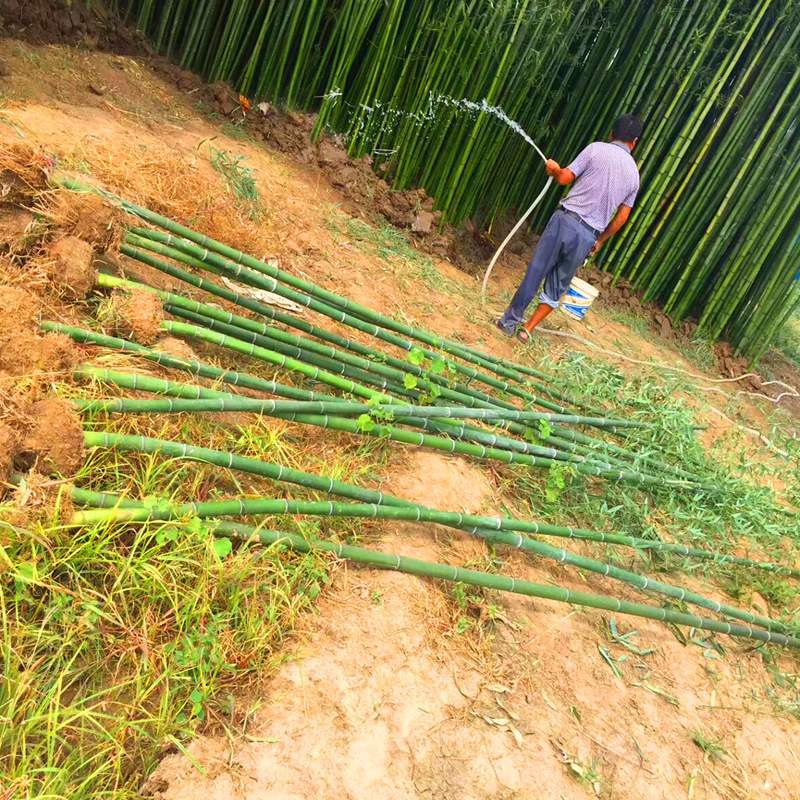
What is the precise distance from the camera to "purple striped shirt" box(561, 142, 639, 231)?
4.20m

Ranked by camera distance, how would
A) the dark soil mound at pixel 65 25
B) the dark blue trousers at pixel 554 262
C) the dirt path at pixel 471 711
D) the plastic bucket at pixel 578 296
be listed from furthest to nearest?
the plastic bucket at pixel 578 296 → the dark blue trousers at pixel 554 262 → the dark soil mound at pixel 65 25 → the dirt path at pixel 471 711

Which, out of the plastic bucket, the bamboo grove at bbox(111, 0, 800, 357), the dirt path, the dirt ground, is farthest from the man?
the dirt path

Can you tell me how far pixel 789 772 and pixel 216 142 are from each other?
4400 mm

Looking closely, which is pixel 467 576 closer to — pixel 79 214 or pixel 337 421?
pixel 337 421

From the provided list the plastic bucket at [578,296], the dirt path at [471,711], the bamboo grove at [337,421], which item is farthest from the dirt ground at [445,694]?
the plastic bucket at [578,296]

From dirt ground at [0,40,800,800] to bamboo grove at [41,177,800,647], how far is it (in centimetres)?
11

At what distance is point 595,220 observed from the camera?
4316mm

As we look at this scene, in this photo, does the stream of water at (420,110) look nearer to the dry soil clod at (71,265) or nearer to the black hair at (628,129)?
the black hair at (628,129)

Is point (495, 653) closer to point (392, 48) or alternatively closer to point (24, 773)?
point (24, 773)

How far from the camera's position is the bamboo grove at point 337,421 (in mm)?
1849

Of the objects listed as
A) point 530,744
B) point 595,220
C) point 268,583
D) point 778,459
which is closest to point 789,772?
point 530,744

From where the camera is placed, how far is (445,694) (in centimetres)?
182

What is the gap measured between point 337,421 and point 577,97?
15.2ft

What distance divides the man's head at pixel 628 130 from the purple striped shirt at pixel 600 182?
0.04 m
